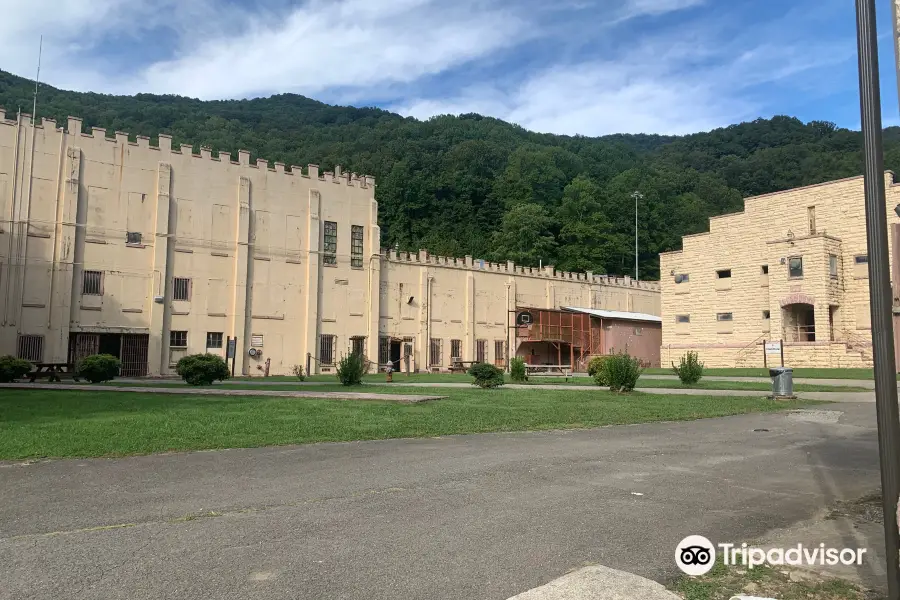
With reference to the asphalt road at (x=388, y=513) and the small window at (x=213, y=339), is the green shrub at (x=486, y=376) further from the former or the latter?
the small window at (x=213, y=339)

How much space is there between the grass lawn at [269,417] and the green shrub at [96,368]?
5.21 meters

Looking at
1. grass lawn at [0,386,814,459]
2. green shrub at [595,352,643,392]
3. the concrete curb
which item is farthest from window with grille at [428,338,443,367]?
the concrete curb

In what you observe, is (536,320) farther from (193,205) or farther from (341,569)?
(341,569)

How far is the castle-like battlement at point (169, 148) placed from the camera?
31.8 metres

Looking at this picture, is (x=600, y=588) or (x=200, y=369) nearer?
(x=600, y=588)

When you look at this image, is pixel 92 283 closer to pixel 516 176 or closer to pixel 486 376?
pixel 486 376

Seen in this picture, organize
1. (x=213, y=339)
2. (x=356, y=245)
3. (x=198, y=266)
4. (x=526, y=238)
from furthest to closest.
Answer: (x=526, y=238) < (x=356, y=245) < (x=213, y=339) < (x=198, y=266)

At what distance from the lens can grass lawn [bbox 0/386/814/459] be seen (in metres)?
9.71

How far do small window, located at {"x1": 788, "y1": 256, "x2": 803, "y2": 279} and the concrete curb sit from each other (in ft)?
140

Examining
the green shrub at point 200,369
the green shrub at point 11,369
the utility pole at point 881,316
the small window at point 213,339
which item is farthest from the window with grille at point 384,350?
the utility pole at point 881,316

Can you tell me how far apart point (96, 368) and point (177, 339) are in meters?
10.5

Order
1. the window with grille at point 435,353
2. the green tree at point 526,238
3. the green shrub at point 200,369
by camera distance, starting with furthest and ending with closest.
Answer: the green tree at point 526,238 → the window with grille at point 435,353 → the green shrub at point 200,369

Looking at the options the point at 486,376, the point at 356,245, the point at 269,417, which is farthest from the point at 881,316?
the point at 356,245

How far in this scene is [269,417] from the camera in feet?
42.7
